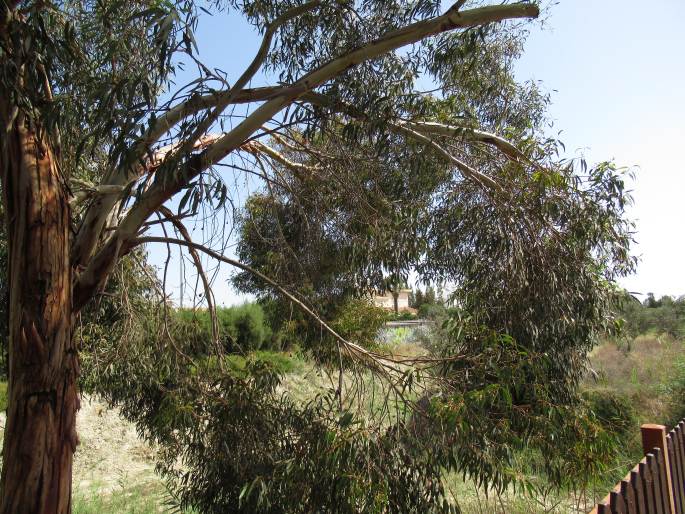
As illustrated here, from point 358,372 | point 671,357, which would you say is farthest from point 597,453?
point 671,357

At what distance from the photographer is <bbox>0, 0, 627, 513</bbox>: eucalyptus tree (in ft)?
10.8

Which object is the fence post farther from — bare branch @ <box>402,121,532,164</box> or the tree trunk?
the tree trunk

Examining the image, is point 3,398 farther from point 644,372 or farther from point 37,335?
point 644,372

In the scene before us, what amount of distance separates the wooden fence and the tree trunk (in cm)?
282

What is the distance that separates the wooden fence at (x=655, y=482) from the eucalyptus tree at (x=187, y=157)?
1.39m

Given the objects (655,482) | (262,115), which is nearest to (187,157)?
(262,115)

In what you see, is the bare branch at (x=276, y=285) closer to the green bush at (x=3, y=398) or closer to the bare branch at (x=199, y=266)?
the bare branch at (x=199, y=266)

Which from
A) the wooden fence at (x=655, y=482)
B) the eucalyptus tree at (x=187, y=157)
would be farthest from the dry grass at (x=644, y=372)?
the wooden fence at (x=655, y=482)

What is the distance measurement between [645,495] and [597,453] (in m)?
1.11

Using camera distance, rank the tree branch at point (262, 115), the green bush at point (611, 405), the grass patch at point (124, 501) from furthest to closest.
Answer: the green bush at point (611, 405), the grass patch at point (124, 501), the tree branch at point (262, 115)

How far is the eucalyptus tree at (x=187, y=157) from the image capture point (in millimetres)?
3297

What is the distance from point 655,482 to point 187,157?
286 centimetres

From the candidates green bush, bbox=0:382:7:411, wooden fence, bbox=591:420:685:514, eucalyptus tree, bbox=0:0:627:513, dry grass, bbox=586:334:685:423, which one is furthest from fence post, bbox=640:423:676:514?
green bush, bbox=0:382:7:411

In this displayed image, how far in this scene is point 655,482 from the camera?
266cm
